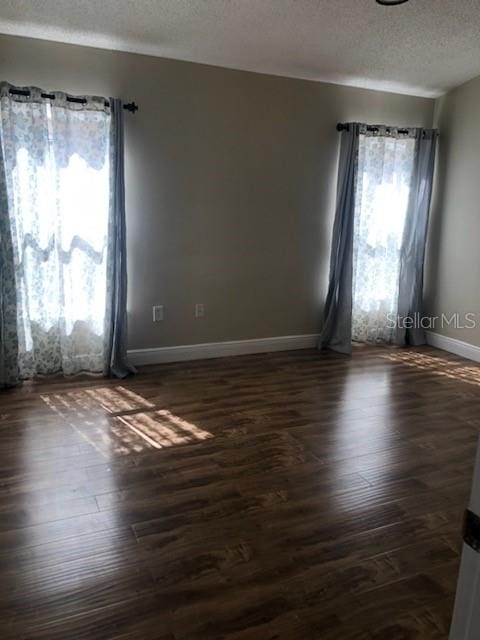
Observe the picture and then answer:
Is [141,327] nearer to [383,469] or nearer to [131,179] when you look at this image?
[131,179]

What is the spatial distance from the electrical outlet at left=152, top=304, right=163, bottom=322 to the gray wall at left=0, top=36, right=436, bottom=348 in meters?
0.04

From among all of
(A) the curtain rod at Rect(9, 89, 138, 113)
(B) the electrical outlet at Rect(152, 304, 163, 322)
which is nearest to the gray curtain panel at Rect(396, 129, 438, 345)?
(B) the electrical outlet at Rect(152, 304, 163, 322)

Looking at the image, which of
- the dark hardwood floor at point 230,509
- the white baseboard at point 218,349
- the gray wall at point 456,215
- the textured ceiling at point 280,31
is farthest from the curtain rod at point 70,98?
the gray wall at point 456,215

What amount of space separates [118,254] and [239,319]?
1268 mm

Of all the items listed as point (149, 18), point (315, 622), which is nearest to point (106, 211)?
point (149, 18)

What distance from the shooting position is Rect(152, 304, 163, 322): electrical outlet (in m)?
3.97

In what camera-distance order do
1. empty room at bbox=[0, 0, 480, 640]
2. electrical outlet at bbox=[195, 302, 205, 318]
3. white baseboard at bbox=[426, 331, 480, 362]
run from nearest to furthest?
empty room at bbox=[0, 0, 480, 640] < electrical outlet at bbox=[195, 302, 205, 318] < white baseboard at bbox=[426, 331, 480, 362]

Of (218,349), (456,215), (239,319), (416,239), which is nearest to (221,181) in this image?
(239,319)

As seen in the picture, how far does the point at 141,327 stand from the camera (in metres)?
3.96

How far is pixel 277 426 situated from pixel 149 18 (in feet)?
9.02

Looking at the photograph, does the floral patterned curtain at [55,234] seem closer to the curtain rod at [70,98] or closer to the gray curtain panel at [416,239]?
the curtain rod at [70,98]

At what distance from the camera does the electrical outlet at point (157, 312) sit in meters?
3.97

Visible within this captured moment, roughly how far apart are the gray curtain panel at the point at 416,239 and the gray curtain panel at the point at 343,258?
0.67 m

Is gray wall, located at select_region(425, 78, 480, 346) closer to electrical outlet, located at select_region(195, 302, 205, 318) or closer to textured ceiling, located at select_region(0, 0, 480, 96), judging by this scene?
textured ceiling, located at select_region(0, 0, 480, 96)
